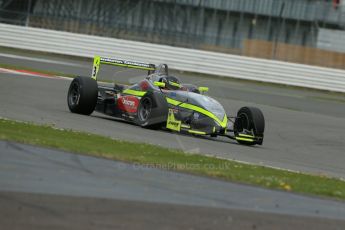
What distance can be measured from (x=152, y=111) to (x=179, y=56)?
17.8 meters

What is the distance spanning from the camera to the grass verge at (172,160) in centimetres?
957

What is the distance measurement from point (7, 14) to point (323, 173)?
2712 cm

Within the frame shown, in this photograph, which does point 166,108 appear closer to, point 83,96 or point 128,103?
point 128,103

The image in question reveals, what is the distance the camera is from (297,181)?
1009cm

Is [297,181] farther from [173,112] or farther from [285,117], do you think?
[285,117]

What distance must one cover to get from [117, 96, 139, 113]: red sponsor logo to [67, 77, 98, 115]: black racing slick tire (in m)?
0.51

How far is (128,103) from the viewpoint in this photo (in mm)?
15703

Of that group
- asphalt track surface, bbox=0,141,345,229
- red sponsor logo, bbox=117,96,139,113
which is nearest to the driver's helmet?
Result: red sponsor logo, bbox=117,96,139,113

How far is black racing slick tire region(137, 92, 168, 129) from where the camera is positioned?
47.8 feet

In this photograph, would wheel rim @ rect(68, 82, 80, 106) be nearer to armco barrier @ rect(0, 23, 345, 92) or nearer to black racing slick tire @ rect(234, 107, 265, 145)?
black racing slick tire @ rect(234, 107, 265, 145)

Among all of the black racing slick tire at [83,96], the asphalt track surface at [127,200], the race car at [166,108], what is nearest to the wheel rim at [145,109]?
the race car at [166,108]

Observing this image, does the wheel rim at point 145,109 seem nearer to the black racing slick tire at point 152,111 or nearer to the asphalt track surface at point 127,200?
the black racing slick tire at point 152,111

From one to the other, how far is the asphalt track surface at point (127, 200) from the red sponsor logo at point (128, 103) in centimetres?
588

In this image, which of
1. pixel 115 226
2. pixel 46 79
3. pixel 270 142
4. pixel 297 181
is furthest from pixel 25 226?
pixel 46 79
